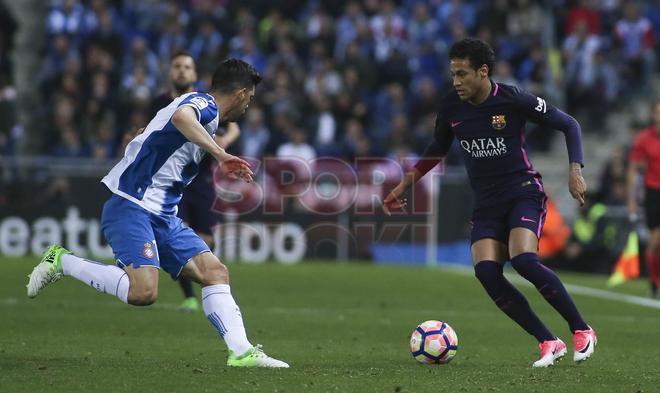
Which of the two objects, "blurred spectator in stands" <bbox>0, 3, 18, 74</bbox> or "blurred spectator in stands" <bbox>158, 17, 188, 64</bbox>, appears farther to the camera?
"blurred spectator in stands" <bbox>0, 3, 18, 74</bbox>

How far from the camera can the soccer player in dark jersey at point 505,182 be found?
337 inches

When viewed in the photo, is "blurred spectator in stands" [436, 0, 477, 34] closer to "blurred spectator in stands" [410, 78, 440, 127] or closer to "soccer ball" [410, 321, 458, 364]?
"blurred spectator in stands" [410, 78, 440, 127]

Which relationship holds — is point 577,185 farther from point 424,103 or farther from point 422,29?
point 422,29

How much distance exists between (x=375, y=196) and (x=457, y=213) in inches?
65.1

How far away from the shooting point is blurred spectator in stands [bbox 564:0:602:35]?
24.7 meters

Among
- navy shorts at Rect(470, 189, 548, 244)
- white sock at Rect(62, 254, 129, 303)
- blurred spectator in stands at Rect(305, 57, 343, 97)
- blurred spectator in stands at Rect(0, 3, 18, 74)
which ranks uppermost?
blurred spectator in stands at Rect(0, 3, 18, 74)

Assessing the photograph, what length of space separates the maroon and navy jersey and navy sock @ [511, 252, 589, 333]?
0.53 meters

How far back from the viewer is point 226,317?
7.89 metres

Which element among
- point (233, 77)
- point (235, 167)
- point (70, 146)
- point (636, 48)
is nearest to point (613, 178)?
point (636, 48)

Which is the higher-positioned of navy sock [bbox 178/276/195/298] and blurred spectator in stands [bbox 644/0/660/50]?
blurred spectator in stands [bbox 644/0/660/50]

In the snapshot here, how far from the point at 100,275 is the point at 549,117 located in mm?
3420

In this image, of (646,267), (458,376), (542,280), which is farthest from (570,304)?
(646,267)

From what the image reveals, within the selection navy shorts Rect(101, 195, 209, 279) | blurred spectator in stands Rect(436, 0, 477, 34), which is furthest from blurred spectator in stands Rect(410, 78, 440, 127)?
navy shorts Rect(101, 195, 209, 279)

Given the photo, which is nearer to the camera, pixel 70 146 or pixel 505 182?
pixel 505 182
